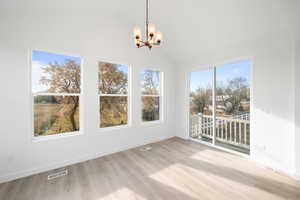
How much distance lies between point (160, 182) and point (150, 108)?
2370 millimetres

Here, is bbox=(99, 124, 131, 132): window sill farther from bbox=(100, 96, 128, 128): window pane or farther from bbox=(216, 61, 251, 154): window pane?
bbox=(216, 61, 251, 154): window pane

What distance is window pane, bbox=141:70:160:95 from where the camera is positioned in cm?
406

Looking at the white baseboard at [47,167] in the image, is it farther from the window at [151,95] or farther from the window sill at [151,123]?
the window at [151,95]

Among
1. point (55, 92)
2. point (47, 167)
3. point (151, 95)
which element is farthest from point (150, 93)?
point (47, 167)

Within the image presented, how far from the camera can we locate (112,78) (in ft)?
11.3

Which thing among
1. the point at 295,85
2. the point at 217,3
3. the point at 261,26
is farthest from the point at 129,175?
the point at 261,26

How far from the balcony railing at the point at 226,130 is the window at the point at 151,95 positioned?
1294 millimetres

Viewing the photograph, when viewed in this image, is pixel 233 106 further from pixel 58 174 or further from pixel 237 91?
pixel 58 174

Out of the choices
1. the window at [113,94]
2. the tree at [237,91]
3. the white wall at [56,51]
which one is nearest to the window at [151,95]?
the white wall at [56,51]

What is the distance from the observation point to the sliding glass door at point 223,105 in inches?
123

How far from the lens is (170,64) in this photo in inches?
180

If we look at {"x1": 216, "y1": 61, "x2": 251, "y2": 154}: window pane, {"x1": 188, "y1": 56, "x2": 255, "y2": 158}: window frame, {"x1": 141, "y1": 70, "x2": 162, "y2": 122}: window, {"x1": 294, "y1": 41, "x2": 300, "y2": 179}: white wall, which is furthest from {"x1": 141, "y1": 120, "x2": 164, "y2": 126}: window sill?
{"x1": 294, "y1": 41, "x2": 300, "y2": 179}: white wall

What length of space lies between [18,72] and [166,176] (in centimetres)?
327

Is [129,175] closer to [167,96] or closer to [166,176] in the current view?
[166,176]
